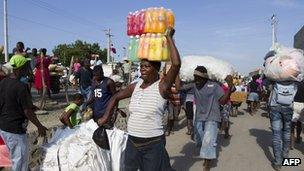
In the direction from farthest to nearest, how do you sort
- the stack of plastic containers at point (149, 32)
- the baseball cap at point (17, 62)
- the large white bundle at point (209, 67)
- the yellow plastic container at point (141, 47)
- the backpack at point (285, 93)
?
the large white bundle at point (209, 67)
the backpack at point (285, 93)
the yellow plastic container at point (141, 47)
the stack of plastic containers at point (149, 32)
the baseball cap at point (17, 62)

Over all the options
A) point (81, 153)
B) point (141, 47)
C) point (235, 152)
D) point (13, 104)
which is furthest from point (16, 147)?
point (235, 152)

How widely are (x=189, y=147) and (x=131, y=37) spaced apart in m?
3.97

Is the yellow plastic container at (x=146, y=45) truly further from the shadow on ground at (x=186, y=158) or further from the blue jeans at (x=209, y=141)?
the shadow on ground at (x=186, y=158)

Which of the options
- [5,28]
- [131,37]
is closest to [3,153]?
[131,37]

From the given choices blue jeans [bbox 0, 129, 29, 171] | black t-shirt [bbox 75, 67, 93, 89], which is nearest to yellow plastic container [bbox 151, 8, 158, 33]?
blue jeans [bbox 0, 129, 29, 171]

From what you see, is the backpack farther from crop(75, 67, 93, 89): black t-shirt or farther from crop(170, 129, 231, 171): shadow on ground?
crop(75, 67, 93, 89): black t-shirt

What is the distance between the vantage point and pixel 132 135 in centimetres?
520

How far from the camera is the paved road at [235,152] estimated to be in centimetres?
833

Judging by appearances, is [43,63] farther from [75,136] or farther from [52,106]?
[75,136]

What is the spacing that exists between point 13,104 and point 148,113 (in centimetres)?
180

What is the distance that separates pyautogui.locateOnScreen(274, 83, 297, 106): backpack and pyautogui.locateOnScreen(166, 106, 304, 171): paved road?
1.19m

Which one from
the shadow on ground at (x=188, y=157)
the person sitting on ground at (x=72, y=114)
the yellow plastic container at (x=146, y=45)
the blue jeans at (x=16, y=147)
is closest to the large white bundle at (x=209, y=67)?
the shadow on ground at (x=188, y=157)

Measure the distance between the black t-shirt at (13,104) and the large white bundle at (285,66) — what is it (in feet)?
15.3

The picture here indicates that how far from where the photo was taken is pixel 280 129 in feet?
27.0
